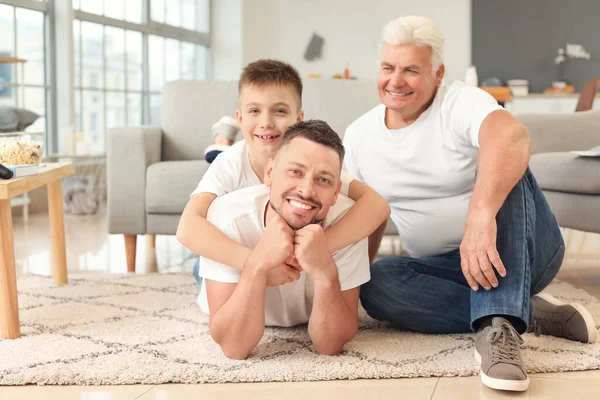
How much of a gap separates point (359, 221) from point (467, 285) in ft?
1.36

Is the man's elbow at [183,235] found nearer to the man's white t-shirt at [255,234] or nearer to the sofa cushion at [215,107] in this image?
the man's white t-shirt at [255,234]

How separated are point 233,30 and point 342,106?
4772 mm

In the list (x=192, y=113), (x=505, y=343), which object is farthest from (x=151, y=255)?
(x=505, y=343)

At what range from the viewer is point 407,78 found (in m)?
2.00

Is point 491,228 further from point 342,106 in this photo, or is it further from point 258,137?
point 342,106

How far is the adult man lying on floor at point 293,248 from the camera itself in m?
1.64

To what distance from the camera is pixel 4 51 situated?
4859 mm

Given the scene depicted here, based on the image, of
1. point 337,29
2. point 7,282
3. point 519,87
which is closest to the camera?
point 7,282

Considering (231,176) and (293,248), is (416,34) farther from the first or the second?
(293,248)

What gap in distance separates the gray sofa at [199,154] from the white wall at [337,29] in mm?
4546

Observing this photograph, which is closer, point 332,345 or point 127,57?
point 332,345

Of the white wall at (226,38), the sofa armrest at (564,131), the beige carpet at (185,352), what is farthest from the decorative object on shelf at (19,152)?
the white wall at (226,38)

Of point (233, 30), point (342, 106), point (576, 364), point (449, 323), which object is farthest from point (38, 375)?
point (233, 30)

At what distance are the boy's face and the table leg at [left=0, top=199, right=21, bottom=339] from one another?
27.5 inches
